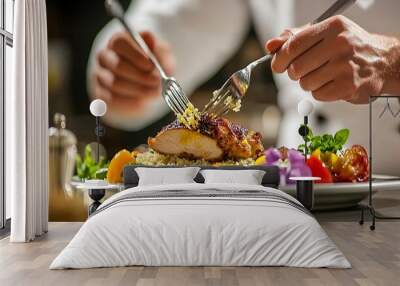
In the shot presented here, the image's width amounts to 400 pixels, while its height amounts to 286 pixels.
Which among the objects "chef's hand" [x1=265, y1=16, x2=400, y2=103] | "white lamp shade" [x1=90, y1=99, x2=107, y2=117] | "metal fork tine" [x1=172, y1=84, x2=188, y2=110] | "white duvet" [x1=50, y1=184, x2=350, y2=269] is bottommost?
"white duvet" [x1=50, y1=184, x2=350, y2=269]

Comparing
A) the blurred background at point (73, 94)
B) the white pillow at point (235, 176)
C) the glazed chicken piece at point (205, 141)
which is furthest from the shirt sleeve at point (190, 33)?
the white pillow at point (235, 176)

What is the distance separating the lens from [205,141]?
6652 mm

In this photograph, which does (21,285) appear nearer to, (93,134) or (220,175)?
(220,175)

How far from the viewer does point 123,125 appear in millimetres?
7320

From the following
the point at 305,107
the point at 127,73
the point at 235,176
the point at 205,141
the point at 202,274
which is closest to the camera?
the point at 202,274

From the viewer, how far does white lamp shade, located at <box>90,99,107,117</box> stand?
280 inches

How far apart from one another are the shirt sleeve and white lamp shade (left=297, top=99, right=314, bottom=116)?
93 cm

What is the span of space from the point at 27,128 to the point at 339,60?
319 centimetres

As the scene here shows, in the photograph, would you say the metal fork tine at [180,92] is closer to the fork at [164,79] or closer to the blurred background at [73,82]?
the fork at [164,79]

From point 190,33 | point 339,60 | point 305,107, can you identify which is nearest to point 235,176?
point 305,107

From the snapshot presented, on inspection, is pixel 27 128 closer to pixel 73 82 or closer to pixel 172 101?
pixel 73 82

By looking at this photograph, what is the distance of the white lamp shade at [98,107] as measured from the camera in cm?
711

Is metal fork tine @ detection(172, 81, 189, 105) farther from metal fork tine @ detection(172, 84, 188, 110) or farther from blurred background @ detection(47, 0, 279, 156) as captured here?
blurred background @ detection(47, 0, 279, 156)

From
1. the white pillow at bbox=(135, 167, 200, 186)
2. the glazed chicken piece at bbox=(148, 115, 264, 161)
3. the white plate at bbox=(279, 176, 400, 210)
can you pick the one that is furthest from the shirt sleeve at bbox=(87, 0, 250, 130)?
the white plate at bbox=(279, 176, 400, 210)
